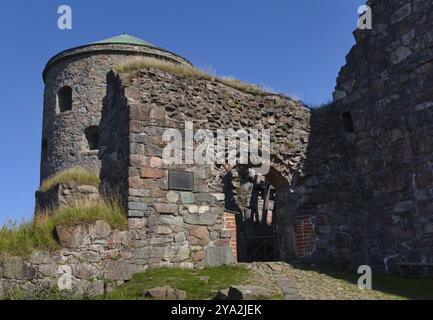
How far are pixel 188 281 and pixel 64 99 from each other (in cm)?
1419

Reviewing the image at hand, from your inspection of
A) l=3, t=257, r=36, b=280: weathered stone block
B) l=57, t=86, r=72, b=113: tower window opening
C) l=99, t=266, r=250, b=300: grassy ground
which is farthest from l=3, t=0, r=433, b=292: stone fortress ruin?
l=57, t=86, r=72, b=113: tower window opening

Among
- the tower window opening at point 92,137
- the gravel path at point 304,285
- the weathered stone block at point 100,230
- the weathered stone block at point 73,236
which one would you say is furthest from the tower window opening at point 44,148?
the gravel path at point 304,285

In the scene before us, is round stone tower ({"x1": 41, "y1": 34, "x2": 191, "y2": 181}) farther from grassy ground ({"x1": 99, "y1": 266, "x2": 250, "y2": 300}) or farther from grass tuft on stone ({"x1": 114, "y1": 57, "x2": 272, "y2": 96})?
grassy ground ({"x1": 99, "y1": 266, "x2": 250, "y2": 300})

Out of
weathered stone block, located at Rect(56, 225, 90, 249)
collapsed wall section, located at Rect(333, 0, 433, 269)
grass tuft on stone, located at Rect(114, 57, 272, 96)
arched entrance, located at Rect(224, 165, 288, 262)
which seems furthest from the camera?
arched entrance, located at Rect(224, 165, 288, 262)

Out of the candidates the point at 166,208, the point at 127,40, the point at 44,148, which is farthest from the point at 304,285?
the point at 127,40

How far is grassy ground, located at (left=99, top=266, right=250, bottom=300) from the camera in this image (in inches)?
303

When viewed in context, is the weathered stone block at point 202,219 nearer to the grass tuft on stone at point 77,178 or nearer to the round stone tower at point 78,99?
the grass tuft on stone at point 77,178

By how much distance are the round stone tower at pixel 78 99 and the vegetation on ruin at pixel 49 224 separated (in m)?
10.0

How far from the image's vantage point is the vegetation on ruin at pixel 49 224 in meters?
7.89

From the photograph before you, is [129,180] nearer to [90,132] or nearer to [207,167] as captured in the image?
[207,167]

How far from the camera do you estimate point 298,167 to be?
11.3 m

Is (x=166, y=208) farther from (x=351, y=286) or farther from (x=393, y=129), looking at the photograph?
(x=393, y=129)
